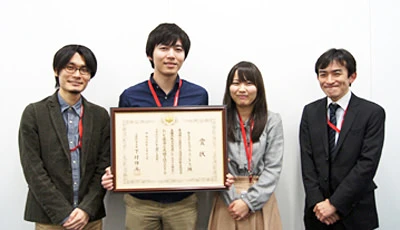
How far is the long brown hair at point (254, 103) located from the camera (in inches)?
69.0

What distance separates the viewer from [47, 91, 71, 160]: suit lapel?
1.62 metres

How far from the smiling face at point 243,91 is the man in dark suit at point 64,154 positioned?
794 millimetres

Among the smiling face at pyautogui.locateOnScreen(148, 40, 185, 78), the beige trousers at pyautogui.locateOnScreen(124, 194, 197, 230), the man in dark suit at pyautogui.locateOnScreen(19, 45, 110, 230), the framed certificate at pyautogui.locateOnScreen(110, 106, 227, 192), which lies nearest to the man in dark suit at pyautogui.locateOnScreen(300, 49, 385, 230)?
the framed certificate at pyautogui.locateOnScreen(110, 106, 227, 192)

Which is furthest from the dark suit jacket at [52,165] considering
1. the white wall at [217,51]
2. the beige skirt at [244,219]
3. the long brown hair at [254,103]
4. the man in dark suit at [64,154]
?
the long brown hair at [254,103]

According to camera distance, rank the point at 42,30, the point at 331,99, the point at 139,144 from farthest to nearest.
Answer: the point at 42,30 → the point at 331,99 → the point at 139,144

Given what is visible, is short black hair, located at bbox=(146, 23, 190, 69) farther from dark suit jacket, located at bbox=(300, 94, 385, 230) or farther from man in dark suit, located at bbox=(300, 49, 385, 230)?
dark suit jacket, located at bbox=(300, 94, 385, 230)

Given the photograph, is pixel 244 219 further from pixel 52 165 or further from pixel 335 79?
pixel 52 165

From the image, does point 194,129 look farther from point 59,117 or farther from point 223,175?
point 59,117

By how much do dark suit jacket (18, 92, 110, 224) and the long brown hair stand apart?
765mm

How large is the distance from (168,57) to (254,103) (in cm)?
56

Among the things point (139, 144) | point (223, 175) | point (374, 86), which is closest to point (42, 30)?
point (139, 144)

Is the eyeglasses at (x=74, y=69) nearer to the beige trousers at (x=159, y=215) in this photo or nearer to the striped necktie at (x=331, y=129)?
the beige trousers at (x=159, y=215)

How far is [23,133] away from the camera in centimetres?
160

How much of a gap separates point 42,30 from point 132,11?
24.3 inches
